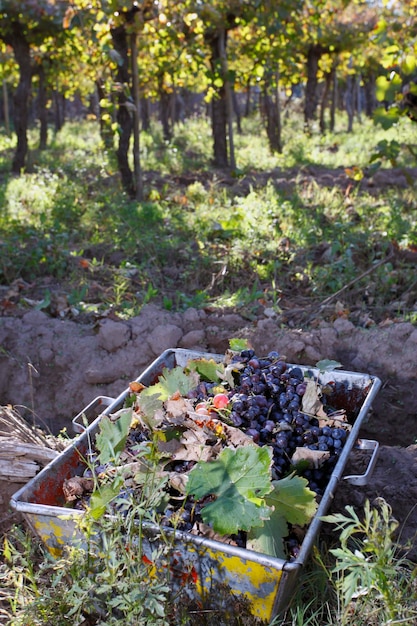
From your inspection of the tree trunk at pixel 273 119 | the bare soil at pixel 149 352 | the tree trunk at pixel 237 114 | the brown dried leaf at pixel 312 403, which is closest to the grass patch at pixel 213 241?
the bare soil at pixel 149 352

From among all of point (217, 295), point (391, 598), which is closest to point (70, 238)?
point (217, 295)

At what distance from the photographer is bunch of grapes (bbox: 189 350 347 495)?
2285mm

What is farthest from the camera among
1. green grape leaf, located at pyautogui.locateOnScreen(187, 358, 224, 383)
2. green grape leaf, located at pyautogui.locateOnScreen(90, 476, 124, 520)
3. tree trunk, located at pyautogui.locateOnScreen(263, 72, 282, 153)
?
tree trunk, located at pyautogui.locateOnScreen(263, 72, 282, 153)

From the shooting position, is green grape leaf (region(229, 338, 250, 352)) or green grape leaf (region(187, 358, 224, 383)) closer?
green grape leaf (region(187, 358, 224, 383))

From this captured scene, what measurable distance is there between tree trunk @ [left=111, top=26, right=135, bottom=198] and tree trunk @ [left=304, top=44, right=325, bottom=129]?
7.41 m

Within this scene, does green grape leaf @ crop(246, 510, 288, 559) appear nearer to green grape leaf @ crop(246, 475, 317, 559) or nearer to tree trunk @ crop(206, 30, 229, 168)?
green grape leaf @ crop(246, 475, 317, 559)

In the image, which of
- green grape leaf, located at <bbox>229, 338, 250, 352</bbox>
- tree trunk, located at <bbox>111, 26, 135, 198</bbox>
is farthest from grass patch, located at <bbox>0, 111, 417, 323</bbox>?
green grape leaf, located at <bbox>229, 338, 250, 352</bbox>

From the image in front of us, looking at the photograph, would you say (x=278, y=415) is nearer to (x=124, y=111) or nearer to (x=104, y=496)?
(x=104, y=496)

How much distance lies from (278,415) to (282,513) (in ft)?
1.65

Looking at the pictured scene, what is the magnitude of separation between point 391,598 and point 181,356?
1522 mm

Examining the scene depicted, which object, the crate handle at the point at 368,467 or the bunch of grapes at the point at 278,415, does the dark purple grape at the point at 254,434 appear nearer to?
the bunch of grapes at the point at 278,415

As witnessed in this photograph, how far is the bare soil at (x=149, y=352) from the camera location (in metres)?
3.50

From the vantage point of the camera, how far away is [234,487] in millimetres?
2008

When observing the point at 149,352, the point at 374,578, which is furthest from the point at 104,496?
the point at 149,352
